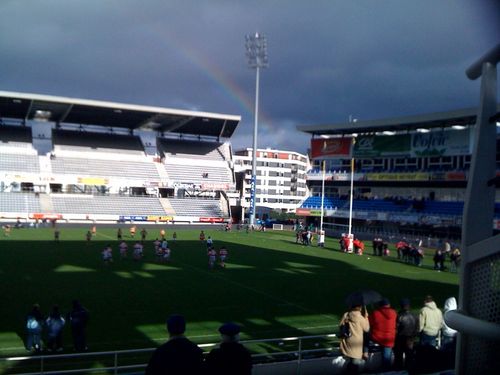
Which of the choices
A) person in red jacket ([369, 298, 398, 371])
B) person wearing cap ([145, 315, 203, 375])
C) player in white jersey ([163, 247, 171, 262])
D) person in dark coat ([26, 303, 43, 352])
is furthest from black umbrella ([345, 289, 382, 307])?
player in white jersey ([163, 247, 171, 262])

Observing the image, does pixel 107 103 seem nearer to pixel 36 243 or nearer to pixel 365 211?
pixel 36 243

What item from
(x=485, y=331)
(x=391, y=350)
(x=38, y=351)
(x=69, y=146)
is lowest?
(x=38, y=351)

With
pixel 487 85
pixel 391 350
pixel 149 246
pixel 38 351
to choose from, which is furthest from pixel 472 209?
pixel 149 246

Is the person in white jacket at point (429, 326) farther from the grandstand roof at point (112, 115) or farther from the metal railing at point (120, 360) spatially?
the grandstand roof at point (112, 115)

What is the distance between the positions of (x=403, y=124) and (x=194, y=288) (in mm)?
38002

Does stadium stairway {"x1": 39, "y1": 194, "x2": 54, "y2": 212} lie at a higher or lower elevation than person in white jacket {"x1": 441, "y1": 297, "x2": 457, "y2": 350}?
higher

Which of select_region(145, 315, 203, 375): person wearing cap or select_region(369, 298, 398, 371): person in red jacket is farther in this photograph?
select_region(369, 298, 398, 371): person in red jacket

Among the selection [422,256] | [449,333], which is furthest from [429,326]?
[422,256]

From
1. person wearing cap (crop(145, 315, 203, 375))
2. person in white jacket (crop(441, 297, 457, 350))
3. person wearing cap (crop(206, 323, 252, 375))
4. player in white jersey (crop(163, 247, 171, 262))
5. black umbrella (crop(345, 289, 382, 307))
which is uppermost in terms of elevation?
person wearing cap (crop(145, 315, 203, 375))

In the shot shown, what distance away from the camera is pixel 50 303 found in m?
16.0

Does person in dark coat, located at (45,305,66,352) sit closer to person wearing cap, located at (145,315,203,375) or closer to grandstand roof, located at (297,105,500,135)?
person wearing cap, located at (145,315,203,375)

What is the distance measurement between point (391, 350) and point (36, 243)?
30684 millimetres

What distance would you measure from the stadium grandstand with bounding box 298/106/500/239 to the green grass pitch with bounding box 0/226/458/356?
18.2 meters

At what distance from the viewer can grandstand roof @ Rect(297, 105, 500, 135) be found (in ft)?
153
